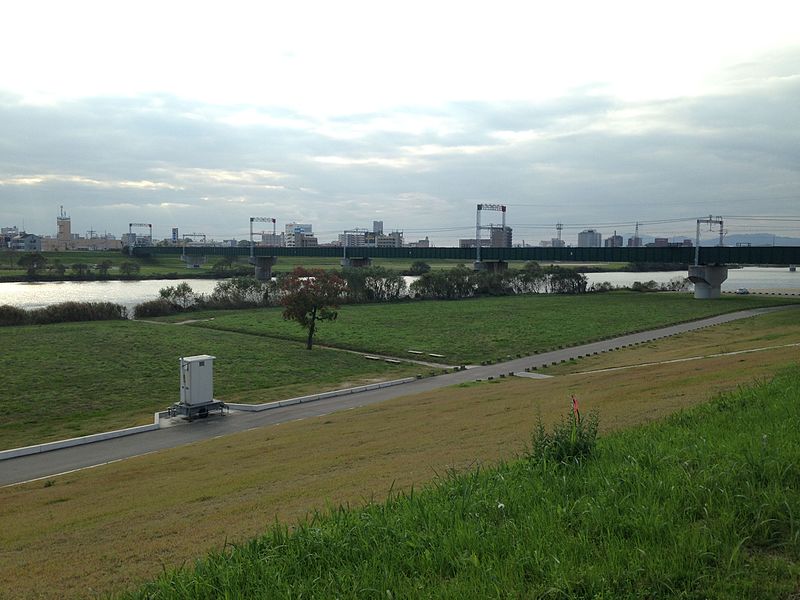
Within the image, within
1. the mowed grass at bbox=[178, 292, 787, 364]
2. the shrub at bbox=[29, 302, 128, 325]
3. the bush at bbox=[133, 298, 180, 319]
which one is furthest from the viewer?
the bush at bbox=[133, 298, 180, 319]

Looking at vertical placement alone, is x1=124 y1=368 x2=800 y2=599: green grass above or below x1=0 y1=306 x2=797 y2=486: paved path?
above

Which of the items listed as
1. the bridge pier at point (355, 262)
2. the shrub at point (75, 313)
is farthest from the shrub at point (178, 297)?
the bridge pier at point (355, 262)

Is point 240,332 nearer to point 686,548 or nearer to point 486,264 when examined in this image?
point 686,548

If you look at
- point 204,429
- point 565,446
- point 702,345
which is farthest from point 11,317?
point 565,446

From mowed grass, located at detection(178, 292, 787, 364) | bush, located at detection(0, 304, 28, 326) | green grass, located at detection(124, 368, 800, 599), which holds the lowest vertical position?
mowed grass, located at detection(178, 292, 787, 364)

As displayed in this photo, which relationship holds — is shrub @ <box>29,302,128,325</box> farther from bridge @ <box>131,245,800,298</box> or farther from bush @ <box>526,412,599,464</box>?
bridge @ <box>131,245,800,298</box>

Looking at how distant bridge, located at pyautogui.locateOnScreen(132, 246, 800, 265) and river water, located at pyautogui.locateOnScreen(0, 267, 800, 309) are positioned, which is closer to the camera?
distant bridge, located at pyautogui.locateOnScreen(132, 246, 800, 265)

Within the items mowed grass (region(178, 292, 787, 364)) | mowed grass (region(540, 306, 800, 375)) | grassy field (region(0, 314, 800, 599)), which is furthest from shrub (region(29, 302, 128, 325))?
mowed grass (region(540, 306, 800, 375))

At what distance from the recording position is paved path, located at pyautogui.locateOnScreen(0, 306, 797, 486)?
20.7 m

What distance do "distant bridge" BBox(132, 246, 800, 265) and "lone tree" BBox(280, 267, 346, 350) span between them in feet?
205

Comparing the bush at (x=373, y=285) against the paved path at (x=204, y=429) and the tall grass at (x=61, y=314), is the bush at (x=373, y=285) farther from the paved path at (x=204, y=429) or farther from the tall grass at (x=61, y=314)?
the paved path at (x=204, y=429)

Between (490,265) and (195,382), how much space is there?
95.0m

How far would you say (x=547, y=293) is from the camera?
365 ft

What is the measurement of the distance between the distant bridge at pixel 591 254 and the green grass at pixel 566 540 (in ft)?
289
